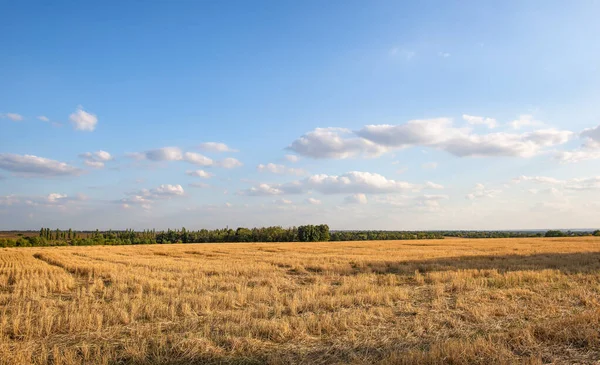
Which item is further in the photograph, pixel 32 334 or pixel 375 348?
pixel 32 334

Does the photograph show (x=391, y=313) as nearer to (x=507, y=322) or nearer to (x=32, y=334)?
(x=507, y=322)

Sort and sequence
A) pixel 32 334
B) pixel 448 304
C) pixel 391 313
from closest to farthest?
1. pixel 32 334
2. pixel 391 313
3. pixel 448 304

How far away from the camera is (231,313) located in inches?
436

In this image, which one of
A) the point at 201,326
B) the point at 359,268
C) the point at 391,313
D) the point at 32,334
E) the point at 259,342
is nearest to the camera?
the point at 259,342

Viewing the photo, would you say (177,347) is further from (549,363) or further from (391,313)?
(549,363)

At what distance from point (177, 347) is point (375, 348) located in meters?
4.09

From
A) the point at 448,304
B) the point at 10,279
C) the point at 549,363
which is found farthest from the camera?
the point at 10,279

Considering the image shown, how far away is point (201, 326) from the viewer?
31.4ft

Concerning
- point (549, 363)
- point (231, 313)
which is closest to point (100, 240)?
point (231, 313)

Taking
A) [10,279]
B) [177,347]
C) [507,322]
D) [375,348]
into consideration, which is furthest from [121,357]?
[10,279]

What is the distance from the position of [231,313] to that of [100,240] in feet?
400

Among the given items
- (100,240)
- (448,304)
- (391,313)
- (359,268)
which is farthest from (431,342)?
(100,240)

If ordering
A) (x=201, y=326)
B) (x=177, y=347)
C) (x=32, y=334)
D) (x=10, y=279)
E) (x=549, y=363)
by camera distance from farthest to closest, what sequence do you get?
(x=10, y=279)
(x=201, y=326)
(x=32, y=334)
(x=177, y=347)
(x=549, y=363)

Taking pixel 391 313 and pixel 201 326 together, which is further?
pixel 391 313
